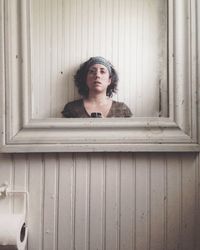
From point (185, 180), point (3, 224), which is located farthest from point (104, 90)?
point (3, 224)

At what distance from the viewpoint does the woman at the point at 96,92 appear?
90 cm

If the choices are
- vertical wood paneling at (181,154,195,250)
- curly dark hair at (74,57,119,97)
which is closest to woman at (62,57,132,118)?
curly dark hair at (74,57,119,97)

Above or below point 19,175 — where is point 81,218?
below

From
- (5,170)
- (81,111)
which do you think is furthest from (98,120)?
(5,170)

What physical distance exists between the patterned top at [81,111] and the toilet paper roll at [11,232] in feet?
1.17

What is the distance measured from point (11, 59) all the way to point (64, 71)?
0.17 metres

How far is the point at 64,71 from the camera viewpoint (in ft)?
2.95

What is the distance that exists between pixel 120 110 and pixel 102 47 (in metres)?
0.22

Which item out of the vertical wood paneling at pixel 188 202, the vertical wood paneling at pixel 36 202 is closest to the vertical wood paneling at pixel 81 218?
the vertical wood paneling at pixel 36 202

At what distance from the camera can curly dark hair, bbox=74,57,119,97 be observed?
2.95 feet

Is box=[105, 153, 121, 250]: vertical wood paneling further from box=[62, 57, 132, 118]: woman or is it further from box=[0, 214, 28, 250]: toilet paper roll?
box=[0, 214, 28, 250]: toilet paper roll

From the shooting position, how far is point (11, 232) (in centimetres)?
76

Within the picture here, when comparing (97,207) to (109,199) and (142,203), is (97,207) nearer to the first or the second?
(109,199)

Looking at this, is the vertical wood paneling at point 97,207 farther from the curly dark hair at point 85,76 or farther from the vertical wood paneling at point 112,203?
the curly dark hair at point 85,76
